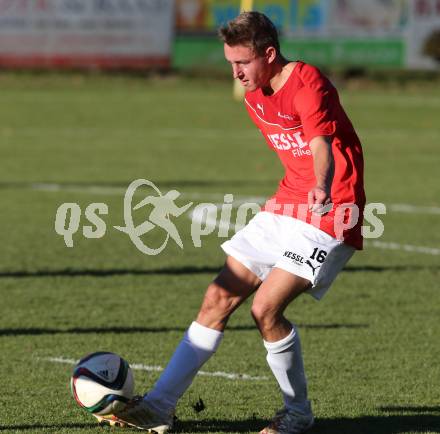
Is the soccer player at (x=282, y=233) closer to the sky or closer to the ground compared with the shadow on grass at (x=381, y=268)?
closer to the sky

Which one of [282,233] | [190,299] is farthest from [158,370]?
[190,299]

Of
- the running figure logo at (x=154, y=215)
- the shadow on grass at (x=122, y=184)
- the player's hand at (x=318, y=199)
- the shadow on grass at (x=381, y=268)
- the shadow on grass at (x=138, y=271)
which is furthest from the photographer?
the shadow on grass at (x=122, y=184)

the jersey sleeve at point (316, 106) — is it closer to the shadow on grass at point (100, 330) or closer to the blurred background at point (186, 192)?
the blurred background at point (186, 192)

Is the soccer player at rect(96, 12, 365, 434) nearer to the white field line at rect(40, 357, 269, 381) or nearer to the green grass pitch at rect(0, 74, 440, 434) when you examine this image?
the green grass pitch at rect(0, 74, 440, 434)

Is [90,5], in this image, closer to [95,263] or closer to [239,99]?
[239,99]

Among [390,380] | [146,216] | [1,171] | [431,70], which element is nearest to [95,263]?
[146,216]

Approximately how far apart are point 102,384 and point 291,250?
1.16 m

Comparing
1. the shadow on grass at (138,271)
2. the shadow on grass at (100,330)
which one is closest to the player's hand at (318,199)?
the shadow on grass at (100,330)

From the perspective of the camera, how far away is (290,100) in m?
5.67

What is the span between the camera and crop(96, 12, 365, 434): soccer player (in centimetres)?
560

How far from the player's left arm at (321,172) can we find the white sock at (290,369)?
740 millimetres

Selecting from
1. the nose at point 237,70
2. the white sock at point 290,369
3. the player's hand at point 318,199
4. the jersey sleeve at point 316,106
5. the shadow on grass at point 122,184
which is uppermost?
the nose at point 237,70

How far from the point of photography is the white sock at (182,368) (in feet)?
19.1

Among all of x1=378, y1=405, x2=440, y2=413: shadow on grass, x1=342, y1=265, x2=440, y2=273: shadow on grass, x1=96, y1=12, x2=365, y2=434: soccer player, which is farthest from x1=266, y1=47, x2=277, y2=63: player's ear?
x1=342, y1=265, x2=440, y2=273: shadow on grass
